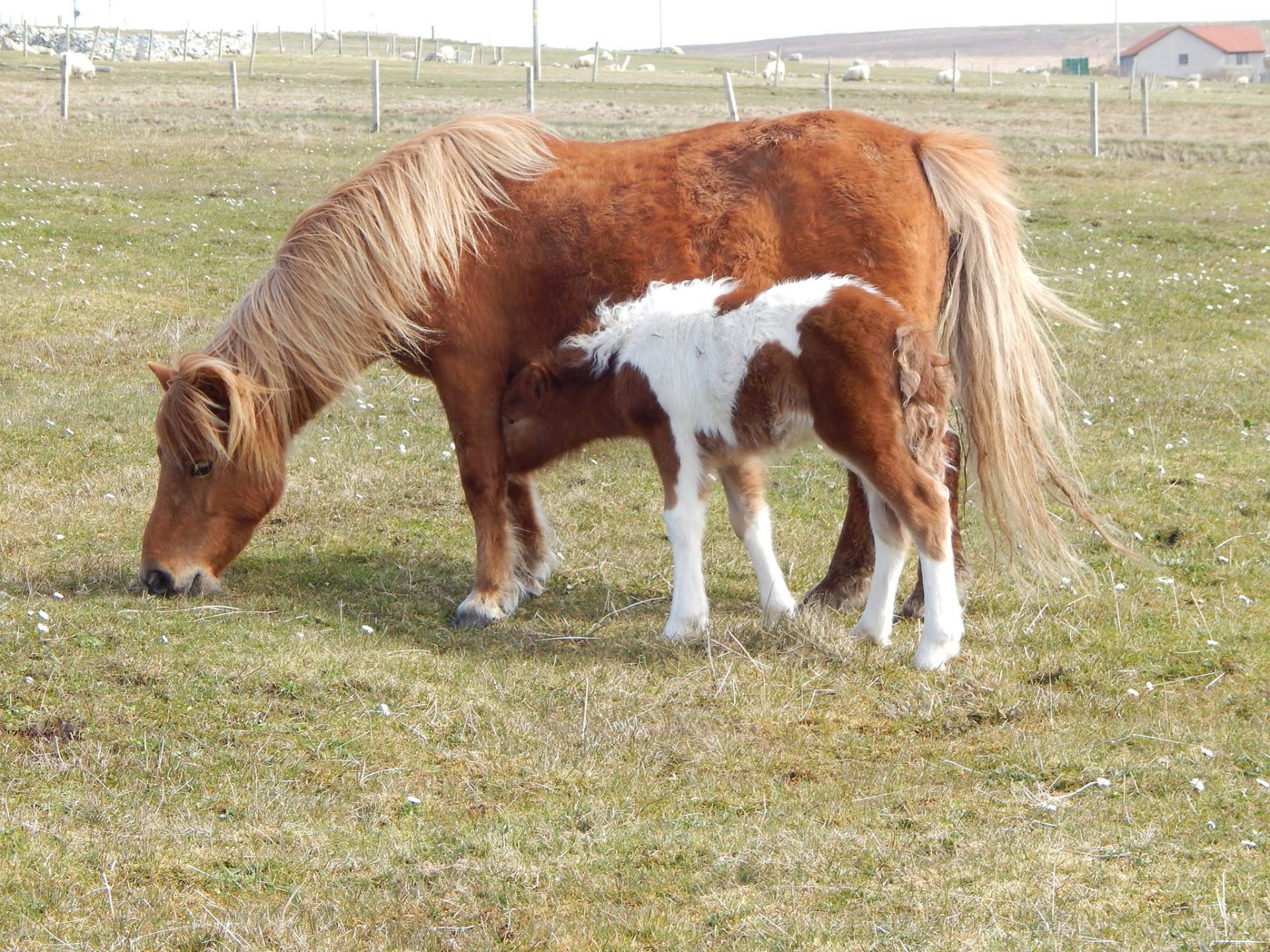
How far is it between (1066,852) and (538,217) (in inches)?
144

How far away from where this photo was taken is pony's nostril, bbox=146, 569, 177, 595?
611cm

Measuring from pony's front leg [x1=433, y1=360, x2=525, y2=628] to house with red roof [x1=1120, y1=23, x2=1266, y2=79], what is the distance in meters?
98.8

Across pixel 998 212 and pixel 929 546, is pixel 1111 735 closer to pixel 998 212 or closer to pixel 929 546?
pixel 929 546

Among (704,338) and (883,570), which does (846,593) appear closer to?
(883,570)

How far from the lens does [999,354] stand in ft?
19.3

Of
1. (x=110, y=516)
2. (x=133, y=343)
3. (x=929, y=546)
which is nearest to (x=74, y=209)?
(x=133, y=343)

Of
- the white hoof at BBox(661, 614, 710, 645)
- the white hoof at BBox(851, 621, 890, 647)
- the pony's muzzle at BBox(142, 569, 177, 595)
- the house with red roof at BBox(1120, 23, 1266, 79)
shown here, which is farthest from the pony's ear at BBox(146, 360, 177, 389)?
the house with red roof at BBox(1120, 23, 1266, 79)

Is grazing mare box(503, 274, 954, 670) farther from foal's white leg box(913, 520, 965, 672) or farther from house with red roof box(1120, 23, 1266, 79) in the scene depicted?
house with red roof box(1120, 23, 1266, 79)

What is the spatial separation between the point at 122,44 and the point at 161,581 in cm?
6836

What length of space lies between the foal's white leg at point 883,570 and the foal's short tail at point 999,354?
0.54m

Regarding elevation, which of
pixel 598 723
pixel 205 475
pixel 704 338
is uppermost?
pixel 704 338

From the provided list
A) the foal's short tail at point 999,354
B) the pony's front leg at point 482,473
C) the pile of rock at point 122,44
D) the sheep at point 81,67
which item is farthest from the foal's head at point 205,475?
the pile of rock at point 122,44

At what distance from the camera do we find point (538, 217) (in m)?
6.16

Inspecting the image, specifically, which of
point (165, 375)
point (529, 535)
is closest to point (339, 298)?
point (165, 375)
